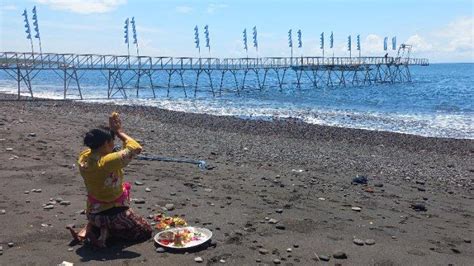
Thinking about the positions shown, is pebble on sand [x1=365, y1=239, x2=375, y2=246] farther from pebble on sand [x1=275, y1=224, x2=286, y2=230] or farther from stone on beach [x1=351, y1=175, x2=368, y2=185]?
stone on beach [x1=351, y1=175, x2=368, y2=185]

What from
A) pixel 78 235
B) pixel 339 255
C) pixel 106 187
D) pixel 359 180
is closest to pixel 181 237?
pixel 106 187

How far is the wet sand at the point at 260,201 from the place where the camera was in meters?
5.53

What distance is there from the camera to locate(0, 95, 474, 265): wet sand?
5527 mm

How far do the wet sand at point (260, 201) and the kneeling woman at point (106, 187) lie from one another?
0.55ft

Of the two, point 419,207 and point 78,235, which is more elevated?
point 78,235

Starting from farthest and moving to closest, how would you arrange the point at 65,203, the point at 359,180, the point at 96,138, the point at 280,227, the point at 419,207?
the point at 359,180, the point at 419,207, the point at 65,203, the point at 280,227, the point at 96,138

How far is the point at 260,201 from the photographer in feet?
25.5

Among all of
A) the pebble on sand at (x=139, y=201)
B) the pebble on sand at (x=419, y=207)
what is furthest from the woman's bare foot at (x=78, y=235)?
the pebble on sand at (x=419, y=207)

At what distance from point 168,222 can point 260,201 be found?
74.6 inches

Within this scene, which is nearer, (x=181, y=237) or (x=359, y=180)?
(x=181, y=237)

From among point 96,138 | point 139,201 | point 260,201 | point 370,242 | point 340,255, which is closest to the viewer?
point 96,138

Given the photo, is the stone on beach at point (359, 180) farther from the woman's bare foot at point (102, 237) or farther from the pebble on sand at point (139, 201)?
the woman's bare foot at point (102, 237)

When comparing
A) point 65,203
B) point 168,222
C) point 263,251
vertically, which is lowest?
point 263,251

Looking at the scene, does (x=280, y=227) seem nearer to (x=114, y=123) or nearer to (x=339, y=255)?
(x=339, y=255)
